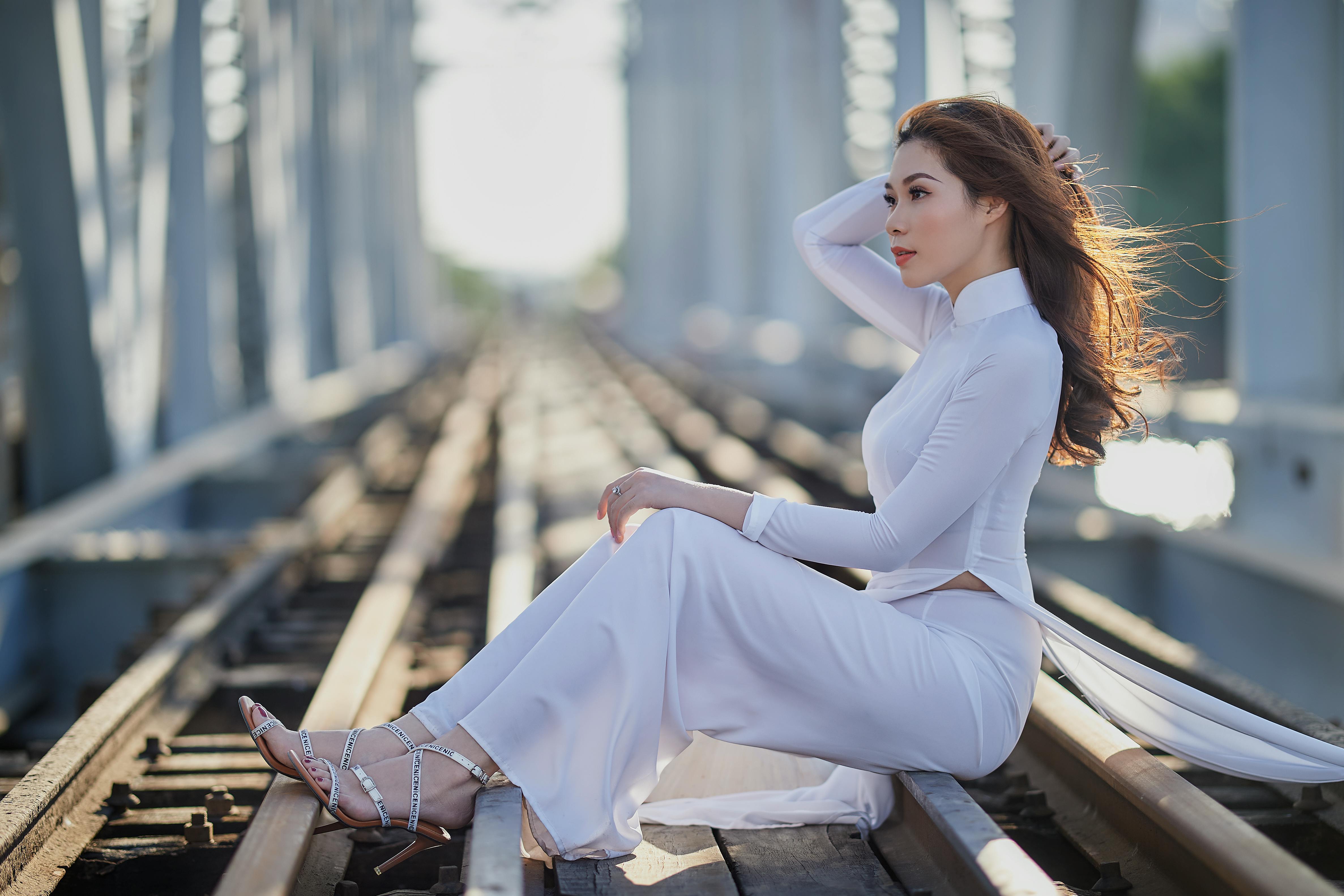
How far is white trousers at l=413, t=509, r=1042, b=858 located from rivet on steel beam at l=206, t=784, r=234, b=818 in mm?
756

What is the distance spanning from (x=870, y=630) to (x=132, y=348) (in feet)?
16.6

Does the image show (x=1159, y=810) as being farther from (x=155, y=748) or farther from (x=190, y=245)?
(x=190, y=245)

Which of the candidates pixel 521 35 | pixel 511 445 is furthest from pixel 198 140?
pixel 521 35

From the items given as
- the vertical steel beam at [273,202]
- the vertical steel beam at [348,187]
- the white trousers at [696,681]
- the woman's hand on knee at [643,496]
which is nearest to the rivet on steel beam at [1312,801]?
the white trousers at [696,681]

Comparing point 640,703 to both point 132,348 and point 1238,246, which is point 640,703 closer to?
point 1238,246

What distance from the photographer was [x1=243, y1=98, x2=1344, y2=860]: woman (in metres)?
2.12

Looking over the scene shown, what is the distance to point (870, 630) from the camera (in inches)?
84.8

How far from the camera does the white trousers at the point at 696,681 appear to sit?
211 cm

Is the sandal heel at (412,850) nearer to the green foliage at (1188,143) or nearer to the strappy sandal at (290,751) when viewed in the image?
the strappy sandal at (290,751)

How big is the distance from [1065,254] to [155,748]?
242cm

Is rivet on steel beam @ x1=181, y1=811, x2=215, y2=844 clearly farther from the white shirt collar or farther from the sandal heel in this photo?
the white shirt collar

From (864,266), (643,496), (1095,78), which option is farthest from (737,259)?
(643,496)

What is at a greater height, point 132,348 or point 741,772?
point 132,348

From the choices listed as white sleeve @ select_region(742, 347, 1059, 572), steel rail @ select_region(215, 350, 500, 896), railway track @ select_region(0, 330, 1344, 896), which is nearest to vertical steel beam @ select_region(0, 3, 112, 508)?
railway track @ select_region(0, 330, 1344, 896)
